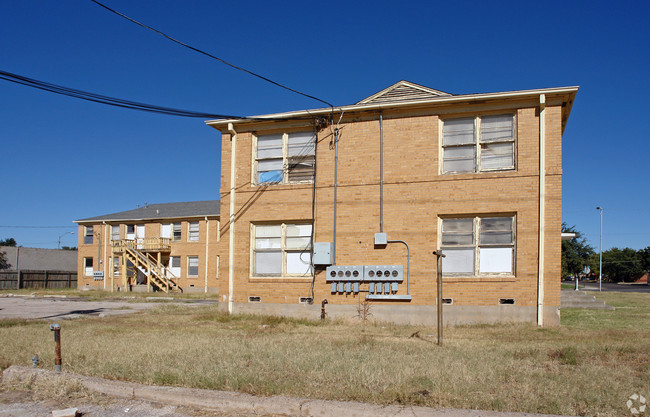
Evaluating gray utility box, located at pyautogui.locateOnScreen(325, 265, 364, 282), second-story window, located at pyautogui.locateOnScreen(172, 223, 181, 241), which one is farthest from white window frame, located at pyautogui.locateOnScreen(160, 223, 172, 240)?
gray utility box, located at pyautogui.locateOnScreen(325, 265, 364, 282)

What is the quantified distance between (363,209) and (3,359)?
907 centimetres

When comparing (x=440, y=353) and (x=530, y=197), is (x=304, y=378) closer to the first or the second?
(x=440, y=353)

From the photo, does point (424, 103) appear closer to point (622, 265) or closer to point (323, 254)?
point (323, 254)

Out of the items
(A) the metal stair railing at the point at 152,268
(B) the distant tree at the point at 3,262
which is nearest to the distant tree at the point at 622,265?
(A) the metal stair railing at the point at 152,268

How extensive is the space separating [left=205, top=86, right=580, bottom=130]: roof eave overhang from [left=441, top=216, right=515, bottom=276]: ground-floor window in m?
3.05

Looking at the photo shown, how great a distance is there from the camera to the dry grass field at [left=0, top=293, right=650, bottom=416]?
613cm

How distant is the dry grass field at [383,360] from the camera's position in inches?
241

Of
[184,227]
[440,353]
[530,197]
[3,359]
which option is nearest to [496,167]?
[530,197]

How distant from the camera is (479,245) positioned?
45.9 ft

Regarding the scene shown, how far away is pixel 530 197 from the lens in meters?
13.6

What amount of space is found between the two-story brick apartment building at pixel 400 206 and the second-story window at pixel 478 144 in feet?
0.09

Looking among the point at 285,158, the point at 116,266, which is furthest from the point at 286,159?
the point at 116,266

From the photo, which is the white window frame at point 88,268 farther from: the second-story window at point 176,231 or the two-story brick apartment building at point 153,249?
the second-story window at point 176,231

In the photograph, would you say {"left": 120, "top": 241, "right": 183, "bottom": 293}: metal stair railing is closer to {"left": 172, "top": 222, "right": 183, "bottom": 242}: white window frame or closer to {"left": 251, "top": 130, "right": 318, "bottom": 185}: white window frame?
{"left": 172, "top": 222, "right": 183, "bottom": 242}: white window frame
